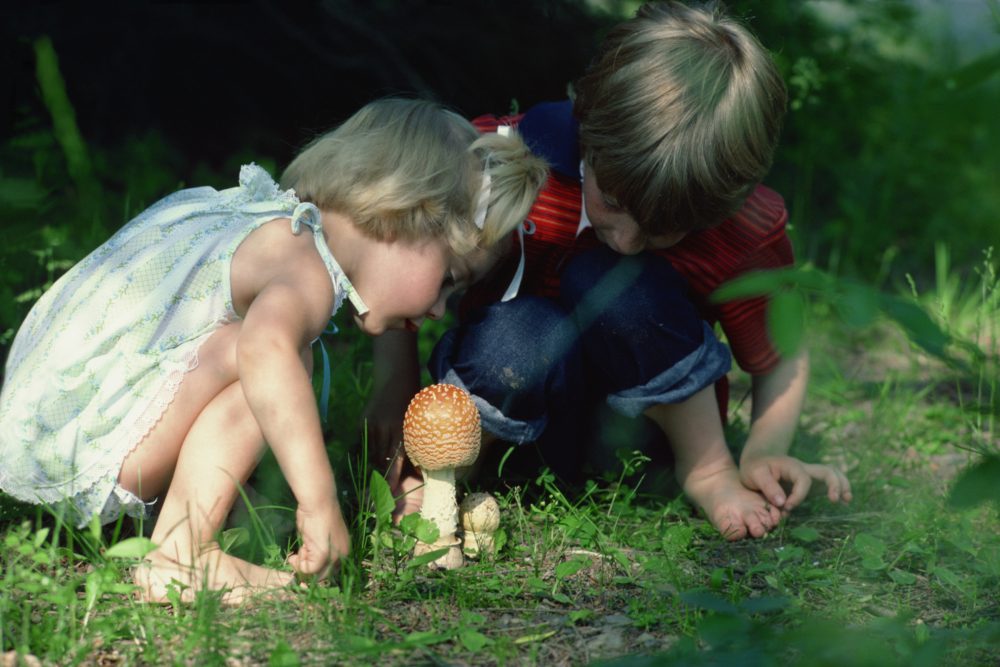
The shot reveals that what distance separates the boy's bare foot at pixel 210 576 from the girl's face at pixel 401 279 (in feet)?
1.96

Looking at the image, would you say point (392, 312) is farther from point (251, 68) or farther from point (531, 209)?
point (251, 68)

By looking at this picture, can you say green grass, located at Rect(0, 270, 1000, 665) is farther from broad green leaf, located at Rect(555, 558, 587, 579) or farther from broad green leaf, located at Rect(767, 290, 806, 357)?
broad green leaf, located at Rect(767, 290, 806, 357)

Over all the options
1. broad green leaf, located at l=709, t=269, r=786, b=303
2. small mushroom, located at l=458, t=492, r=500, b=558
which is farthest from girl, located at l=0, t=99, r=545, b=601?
broad green leaf, located at l=709, t=269, r=786, b=303

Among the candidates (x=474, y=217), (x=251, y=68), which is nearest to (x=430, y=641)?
(x=474, y=217)

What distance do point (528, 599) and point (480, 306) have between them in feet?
2.59

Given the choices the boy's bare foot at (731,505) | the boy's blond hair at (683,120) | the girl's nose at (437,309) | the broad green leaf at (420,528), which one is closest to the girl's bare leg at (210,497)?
the broad green leaf at (420,528)

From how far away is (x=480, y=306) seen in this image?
258cm

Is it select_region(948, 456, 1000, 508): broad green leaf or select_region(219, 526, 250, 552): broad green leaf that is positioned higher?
select_region(948, 456, 1000, 508): broad green leaf

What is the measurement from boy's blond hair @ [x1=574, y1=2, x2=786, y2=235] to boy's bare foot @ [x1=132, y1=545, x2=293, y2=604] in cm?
108

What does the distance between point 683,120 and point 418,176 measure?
583mm

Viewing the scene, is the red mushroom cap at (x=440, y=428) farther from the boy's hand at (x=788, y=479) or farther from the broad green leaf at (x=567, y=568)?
the boy's hand at (x=788, y=479)

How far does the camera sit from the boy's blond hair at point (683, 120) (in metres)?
2.18

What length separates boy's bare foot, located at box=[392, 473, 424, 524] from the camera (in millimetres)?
2455

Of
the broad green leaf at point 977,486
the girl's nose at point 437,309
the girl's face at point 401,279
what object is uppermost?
the broad green leaf at point 977,486
